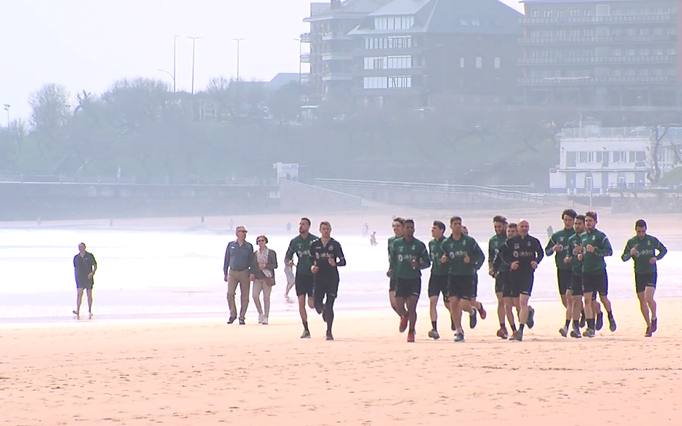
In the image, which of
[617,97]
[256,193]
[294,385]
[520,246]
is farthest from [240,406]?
[617,97]

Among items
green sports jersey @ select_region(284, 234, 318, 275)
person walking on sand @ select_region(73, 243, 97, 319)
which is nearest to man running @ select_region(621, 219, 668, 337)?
green sports jersey @ select_region(284, 234, 318, 275)

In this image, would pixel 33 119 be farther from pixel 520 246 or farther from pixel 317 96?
pixel 520 246

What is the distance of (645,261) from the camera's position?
18.6 metres

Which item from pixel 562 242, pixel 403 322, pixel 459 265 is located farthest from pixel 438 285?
pixel 562 242

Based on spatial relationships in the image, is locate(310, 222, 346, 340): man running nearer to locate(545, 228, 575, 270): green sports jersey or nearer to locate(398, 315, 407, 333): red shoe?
locate(398, 315, 407, 333): red shoe

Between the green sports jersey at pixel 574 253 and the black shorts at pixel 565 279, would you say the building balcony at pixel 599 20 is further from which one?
the green sports jersey at pixel 574 253

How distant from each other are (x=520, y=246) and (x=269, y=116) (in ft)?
407

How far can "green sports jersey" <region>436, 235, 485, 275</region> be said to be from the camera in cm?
1816

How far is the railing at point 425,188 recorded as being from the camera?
10419 centimetres

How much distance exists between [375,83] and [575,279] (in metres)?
120

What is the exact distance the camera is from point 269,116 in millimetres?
141750

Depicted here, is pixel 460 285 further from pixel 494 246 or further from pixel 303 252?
pixel 303 252

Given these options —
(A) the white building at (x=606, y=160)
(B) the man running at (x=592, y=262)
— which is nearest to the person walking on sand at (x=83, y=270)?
(B) the man running at (x=592, y=262)

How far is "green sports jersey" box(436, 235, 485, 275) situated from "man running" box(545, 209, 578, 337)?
79 centimetres
